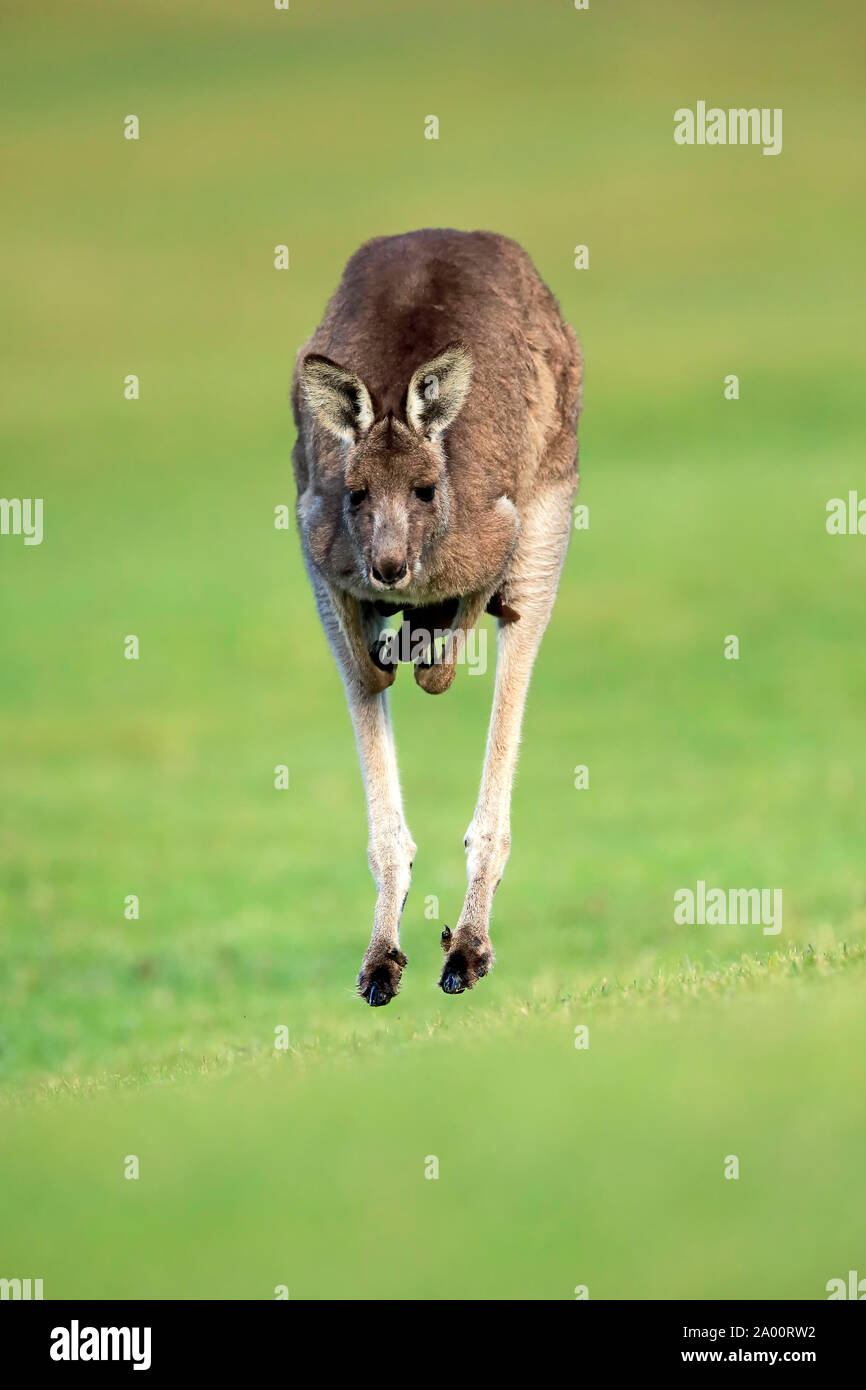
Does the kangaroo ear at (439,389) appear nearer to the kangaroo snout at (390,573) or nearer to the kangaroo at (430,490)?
the kangaroo at (430,490)

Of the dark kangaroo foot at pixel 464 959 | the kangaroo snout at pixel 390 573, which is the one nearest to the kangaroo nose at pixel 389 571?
the kangaroo snout at pixel 390 573

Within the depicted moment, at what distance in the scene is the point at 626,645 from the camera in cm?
3300

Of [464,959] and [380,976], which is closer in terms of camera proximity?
[380,976]

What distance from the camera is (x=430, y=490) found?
288 inches

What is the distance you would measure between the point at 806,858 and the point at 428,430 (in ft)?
52.8

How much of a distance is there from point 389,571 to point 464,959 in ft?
4.93

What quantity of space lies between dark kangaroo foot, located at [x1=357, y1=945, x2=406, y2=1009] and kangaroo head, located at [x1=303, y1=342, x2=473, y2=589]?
1.37m

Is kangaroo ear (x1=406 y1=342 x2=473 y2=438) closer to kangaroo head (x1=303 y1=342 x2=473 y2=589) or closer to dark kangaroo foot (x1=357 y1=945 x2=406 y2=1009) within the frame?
kangaroo head (x1=303 y1=342 x2=473 y2=589)

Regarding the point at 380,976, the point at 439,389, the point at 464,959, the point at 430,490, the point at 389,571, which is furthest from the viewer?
the point at 464,959

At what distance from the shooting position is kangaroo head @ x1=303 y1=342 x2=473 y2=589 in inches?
278

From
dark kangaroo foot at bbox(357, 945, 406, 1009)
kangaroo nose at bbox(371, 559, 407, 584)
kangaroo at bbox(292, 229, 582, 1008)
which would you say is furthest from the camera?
dark kangaroo foot at bbox(357, 945, 406, 1009)

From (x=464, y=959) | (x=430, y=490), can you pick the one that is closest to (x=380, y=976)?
(x=464, y=959)

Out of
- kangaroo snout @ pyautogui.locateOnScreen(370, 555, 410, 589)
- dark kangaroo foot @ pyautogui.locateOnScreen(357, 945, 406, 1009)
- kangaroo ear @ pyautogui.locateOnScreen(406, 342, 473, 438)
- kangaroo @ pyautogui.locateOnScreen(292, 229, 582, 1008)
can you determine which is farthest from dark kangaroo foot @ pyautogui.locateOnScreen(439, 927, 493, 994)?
kangaroo ear @ pyautogui.locateOnScreen(406, 342, 473, 438)

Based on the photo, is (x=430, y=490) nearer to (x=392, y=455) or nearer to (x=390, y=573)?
(x=392, y=455)
